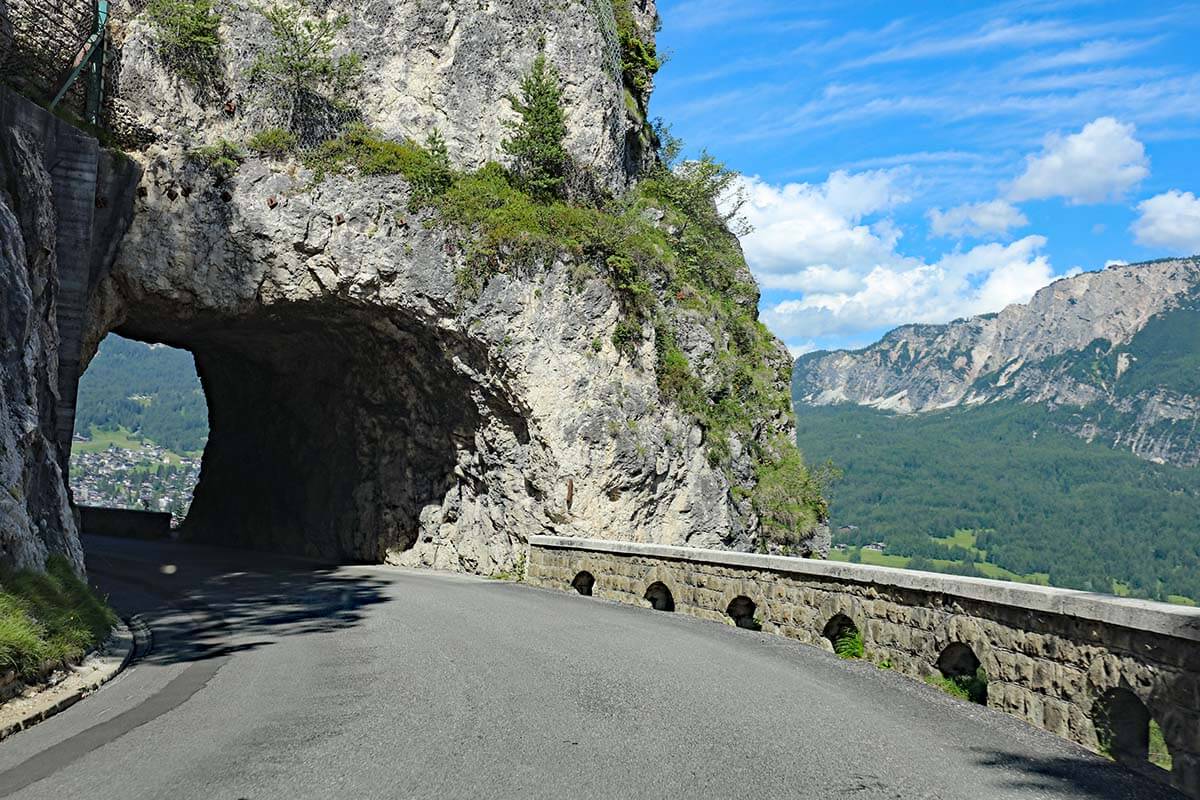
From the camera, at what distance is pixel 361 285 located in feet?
81.5

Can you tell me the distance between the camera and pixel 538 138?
27.3m

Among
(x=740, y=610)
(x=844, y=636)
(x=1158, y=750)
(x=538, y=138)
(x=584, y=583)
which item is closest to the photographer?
(x=1158, y=750)

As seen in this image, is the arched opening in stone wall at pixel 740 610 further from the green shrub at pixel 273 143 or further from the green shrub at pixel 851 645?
the green shrub at pixel 273 143

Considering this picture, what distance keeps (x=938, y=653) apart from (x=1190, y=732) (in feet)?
12.6

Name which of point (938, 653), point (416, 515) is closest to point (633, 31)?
point (416, 515)

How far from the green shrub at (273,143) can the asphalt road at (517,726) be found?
1540cm

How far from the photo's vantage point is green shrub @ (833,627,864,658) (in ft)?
39.8

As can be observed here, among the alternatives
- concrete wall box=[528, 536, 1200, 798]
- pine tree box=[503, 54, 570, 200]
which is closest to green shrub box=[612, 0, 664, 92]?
pine tree box=[503, 54, 570, 200]

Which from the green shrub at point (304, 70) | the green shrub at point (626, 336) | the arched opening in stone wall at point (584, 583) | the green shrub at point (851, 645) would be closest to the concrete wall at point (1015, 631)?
the green shrub at point (851, 645)

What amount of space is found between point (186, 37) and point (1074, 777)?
85.5 ft

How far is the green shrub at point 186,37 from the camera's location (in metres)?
24.3

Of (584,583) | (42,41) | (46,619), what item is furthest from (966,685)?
(42,41)

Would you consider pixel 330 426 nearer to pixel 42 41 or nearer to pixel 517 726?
pixel 42 41

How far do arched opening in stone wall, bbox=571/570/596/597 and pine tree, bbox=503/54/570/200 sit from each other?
12.0 m
